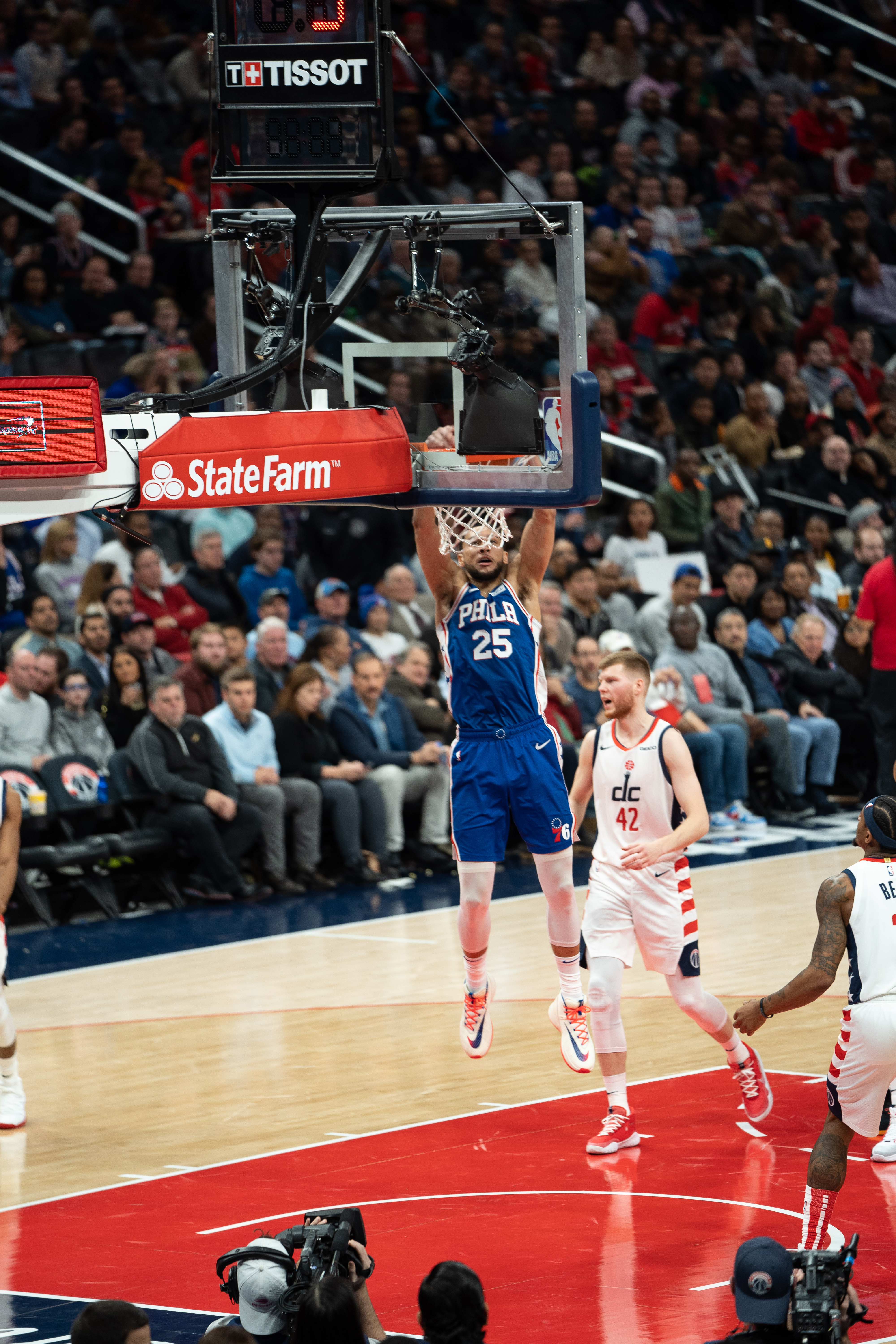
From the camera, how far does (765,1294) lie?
4.72 m

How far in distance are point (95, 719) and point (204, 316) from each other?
16.0 feet

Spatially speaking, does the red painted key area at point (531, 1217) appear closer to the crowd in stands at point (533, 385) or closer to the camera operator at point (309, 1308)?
the camera operator at point (309, 1308)

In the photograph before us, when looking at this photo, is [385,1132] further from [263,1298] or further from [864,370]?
[864,370]

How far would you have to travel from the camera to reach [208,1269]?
22.5 feet

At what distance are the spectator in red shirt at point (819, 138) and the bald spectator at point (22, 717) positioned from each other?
45.9 feet

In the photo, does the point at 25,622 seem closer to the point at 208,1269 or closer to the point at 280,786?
the point at 280,786

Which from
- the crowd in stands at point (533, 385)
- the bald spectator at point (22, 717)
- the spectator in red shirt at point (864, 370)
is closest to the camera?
the bald spectator at point (22, 717)

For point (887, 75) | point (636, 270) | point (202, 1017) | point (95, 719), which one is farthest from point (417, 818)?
point (887, 75)

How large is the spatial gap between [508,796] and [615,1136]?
1.49 meters

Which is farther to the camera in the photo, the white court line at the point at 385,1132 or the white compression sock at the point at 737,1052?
the white compression sock at the point at 737,1052

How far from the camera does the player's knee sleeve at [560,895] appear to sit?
8516 millimetres

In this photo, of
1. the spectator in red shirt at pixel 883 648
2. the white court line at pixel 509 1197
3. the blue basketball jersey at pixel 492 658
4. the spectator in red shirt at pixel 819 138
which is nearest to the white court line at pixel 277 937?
the spectator in red shirt at pixel 883 648

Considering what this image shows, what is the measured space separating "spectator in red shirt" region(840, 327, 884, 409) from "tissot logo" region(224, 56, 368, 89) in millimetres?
A: 15140

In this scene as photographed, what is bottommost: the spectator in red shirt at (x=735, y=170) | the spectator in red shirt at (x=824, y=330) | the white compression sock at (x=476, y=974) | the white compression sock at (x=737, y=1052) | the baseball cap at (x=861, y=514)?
the white compression sock at (x=737, y=1052)
